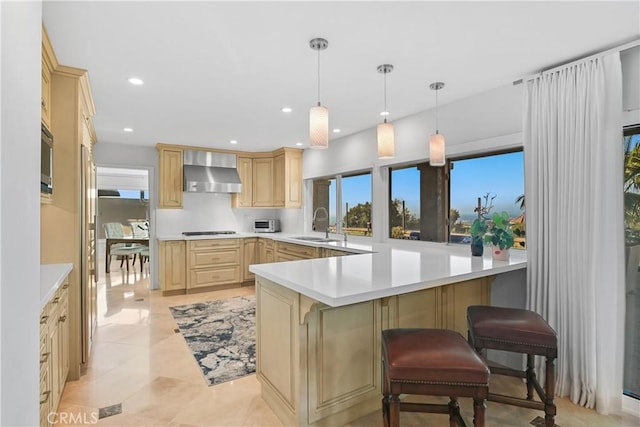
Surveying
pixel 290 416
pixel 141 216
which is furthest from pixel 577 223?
pixel 141 216

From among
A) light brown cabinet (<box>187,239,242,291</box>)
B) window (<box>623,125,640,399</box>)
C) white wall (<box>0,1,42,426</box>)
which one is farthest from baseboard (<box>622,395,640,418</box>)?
light brown cabinet (<box>187,239,242,291</box>)

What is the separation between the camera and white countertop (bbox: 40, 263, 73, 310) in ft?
5.25

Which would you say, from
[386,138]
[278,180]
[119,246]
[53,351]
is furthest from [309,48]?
[119,246]

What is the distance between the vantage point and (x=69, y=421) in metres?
2.02

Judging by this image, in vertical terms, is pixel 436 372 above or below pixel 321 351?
above

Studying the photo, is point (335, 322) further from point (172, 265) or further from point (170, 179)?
point (170, 179)

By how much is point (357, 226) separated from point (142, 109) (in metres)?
3.01

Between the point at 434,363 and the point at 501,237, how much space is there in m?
1.51

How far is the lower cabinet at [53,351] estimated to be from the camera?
1643mm

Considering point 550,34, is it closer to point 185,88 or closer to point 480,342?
point 480,342

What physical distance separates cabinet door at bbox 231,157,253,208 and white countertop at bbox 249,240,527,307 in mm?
3687

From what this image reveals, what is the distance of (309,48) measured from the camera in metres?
2.14

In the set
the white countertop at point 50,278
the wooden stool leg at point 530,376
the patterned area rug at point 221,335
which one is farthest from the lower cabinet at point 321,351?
the white countertop at point 50,278

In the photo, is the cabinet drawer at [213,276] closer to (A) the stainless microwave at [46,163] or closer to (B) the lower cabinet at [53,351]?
(B) the lower cabinet at [53,351]
